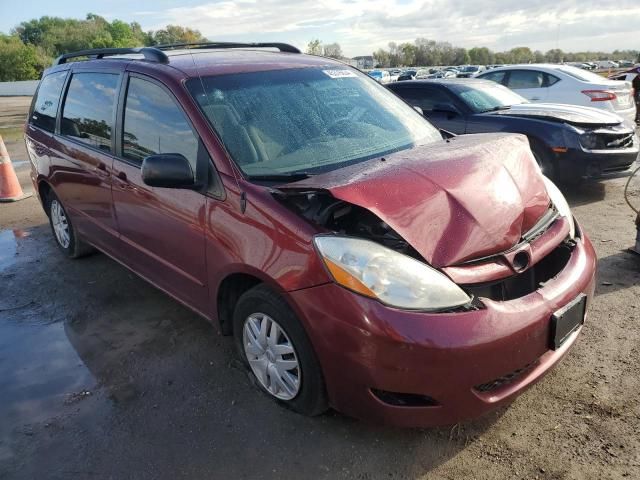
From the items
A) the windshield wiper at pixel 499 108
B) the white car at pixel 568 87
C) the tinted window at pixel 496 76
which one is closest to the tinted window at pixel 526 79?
the white car at pixel 568 87

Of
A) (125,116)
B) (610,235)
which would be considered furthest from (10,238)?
(610,235)

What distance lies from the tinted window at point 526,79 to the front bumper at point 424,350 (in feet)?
29.1

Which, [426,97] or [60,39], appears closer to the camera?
[426,97]

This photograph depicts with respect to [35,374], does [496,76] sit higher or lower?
higher

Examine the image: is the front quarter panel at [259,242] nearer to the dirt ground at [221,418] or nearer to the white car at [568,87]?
the dirt ground at [221,418]

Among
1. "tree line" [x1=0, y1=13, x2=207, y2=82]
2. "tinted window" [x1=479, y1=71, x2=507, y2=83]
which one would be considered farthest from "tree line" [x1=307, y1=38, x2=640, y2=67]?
"tinted window" [x1=479, y1=71, x2=507, y2=83]

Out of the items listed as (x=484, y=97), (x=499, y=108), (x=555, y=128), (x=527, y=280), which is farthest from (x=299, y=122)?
(x=484, y=97)

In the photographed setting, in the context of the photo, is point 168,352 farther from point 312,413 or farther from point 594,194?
point 594,194

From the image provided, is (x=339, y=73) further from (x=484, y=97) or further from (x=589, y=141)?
(x=484, y=97)

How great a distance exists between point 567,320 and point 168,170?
2099 mm

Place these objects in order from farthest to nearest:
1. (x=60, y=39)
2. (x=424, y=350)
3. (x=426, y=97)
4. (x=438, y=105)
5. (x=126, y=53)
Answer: (x=60, y=39) < (x=426, y=97) < (x=438, y=105) < (x=126, y=53) < (x=424, y=350)

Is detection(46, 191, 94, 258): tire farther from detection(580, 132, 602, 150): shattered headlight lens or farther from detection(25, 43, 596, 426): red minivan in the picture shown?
detection(580, 132, 602, 150): shattered headlight lens

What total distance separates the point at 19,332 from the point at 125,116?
1768 mm

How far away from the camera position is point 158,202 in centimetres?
318
